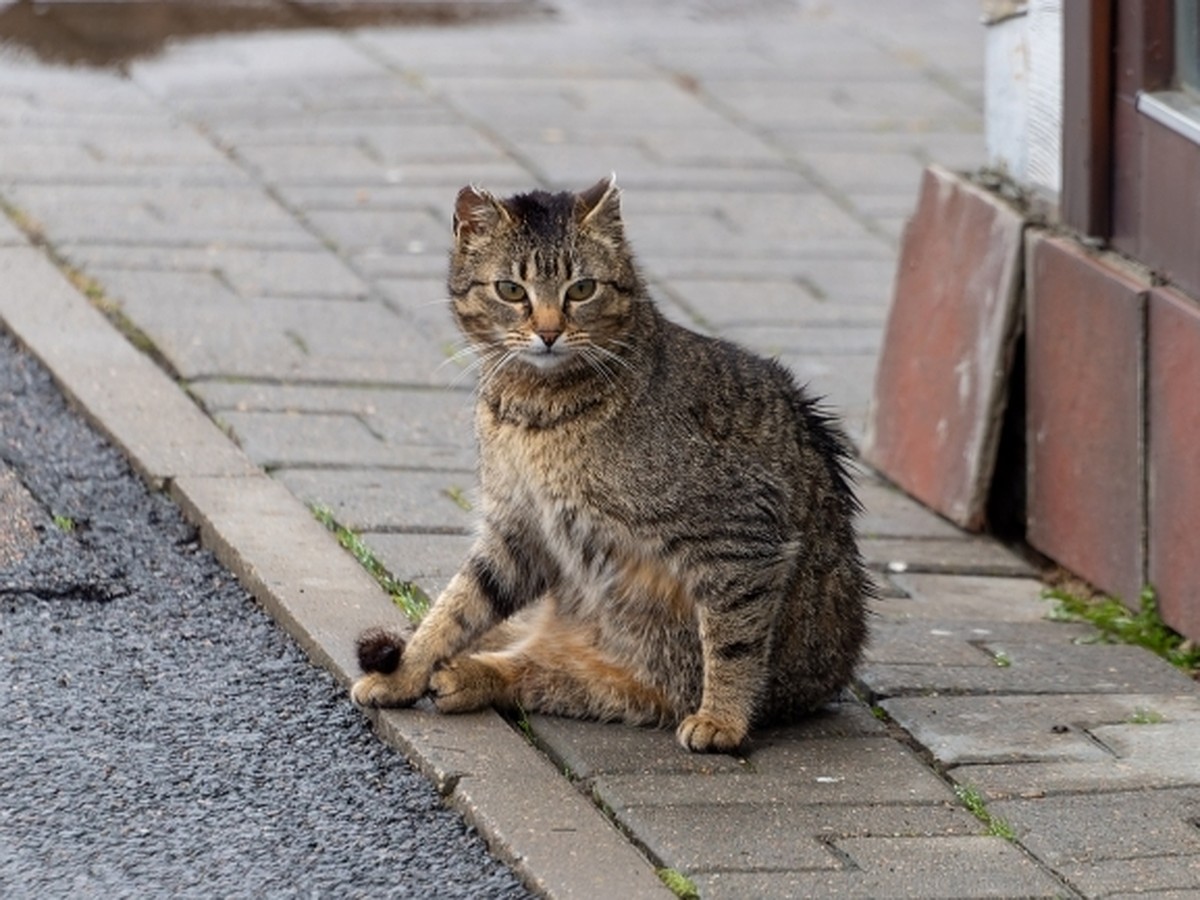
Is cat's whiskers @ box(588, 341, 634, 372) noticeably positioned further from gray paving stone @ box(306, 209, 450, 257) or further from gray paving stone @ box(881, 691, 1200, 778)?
gray paving stone @ box(306, 209, 450, 257)

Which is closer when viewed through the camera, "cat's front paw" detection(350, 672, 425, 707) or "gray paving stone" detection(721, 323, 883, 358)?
"cat's front paw" detection(350, 672, 425, 707)

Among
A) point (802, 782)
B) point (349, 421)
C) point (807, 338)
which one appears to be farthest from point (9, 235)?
point (802, 782)

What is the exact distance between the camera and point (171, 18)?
980 cm

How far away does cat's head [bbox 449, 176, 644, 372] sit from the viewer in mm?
4527

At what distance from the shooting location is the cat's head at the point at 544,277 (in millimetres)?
4527

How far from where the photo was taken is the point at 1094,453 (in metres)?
5.62

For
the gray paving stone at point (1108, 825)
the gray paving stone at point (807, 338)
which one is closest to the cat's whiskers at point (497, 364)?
the gray paving stone at point (1108, 825)

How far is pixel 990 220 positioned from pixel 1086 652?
126 centimetres

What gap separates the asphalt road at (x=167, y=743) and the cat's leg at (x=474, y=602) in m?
0.15

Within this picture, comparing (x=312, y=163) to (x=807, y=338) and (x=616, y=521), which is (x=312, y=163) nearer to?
(x=807, y=338)

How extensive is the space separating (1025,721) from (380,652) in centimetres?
132

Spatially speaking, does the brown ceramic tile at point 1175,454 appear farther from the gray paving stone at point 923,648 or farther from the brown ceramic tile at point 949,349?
the brown ceramic tile at point 949,349

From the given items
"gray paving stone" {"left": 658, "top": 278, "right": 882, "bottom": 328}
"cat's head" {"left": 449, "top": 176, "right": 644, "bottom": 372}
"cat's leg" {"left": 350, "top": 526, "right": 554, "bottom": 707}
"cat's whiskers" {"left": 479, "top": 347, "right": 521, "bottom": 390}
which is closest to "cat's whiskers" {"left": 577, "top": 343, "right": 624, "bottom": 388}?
"cat's head" {"left": 449, "top": 176, "right": 644, "bottom": 372}

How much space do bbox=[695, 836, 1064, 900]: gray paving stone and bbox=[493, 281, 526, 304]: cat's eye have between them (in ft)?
3.98
